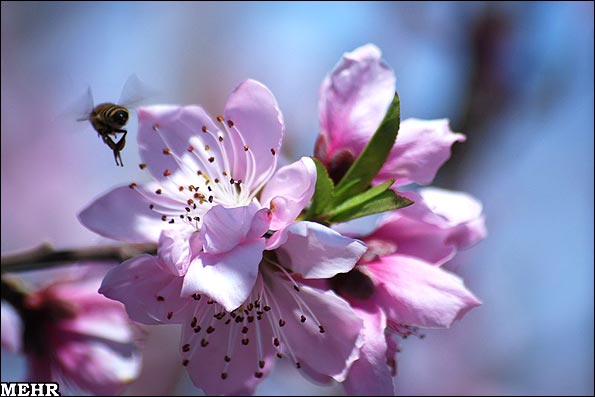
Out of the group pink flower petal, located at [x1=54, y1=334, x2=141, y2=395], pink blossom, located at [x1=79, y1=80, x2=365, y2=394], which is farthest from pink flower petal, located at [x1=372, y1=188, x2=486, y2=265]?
pink flower petal, located at [x1=54, y1=334, x2=141, y2=395]

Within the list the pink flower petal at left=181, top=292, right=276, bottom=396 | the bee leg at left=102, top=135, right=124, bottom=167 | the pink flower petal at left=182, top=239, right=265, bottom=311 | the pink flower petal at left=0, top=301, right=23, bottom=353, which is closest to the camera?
the pink flower petal at left=182, top=239, right=265, bottom=311

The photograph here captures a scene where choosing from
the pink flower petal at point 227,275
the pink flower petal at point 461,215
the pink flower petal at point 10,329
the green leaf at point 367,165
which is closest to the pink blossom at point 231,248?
the pink flower petal at point 227,275

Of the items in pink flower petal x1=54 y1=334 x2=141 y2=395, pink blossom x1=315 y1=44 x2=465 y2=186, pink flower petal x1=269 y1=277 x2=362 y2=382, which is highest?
pink blossom x1=315 y1=44 x2=465 y2=186

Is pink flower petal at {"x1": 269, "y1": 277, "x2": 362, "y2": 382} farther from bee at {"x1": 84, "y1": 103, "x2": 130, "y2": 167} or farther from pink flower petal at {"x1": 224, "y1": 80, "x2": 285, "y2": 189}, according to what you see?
bee at {"x1": 84, "y1": 103, "x2": 130, "y2": 167}

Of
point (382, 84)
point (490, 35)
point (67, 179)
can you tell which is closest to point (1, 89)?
point (67, 179)

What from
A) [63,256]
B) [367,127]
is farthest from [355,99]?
[63,256]

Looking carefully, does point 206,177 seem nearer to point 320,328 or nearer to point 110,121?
point 110,121
